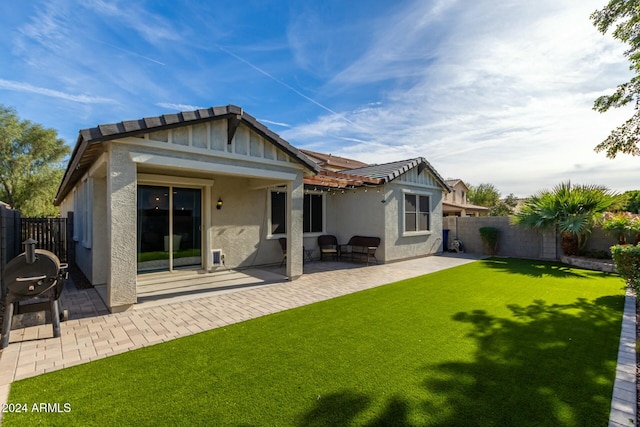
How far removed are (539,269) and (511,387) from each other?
997cm

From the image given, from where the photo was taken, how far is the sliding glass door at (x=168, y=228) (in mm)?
8789

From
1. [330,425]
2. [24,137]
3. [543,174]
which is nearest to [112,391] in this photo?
[330,425]

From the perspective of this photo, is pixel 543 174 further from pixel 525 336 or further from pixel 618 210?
pixel 525 336

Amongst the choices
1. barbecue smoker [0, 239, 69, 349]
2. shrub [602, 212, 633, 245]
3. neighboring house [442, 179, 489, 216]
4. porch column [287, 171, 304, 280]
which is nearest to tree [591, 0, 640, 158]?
shrub [602, 212, 633, 245]

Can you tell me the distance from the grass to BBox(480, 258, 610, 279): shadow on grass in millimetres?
4426

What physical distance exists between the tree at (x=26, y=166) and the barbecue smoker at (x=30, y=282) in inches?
1184

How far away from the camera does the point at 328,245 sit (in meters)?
13.0

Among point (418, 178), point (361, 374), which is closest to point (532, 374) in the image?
point (361, 374)

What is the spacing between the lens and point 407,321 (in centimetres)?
537

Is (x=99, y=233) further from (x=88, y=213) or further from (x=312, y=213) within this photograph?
(x=312, y=213)

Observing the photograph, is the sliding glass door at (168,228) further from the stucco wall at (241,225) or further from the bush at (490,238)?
the bush at (490,238)

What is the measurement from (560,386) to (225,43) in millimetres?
12499

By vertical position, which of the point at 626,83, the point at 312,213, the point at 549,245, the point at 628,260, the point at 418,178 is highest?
the point at 626,83

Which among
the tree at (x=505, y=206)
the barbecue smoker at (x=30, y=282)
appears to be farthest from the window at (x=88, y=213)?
the tree at (x=505, y=206)
